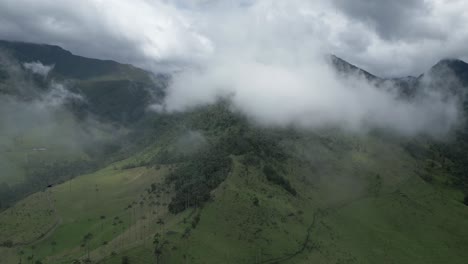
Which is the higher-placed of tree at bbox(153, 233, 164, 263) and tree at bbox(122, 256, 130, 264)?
tree at bbox(153, 233, 164, 263)

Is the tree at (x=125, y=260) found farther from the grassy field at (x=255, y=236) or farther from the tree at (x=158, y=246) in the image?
the tree at (x=158, y=246)

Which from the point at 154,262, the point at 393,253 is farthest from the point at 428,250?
the point at 154,262

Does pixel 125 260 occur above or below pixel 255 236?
below

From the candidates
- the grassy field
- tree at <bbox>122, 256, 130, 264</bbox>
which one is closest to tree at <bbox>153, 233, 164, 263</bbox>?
the grassy field

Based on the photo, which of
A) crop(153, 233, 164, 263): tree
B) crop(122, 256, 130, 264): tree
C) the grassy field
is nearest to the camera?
crop(122, 256, 130, 264): tree

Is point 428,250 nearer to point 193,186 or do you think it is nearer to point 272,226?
point 272,226

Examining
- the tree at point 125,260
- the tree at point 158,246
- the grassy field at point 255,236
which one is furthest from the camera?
the grassy field at point 255,236

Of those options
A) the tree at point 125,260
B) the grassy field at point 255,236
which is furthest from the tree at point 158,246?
the tree at point 125,260

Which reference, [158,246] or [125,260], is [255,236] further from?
[125,260]

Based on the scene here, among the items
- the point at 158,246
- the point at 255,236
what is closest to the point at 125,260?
the point at 158,246

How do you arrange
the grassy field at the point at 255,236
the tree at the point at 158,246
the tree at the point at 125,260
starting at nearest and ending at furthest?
the tree at the point at 125,260 → the tree at the point at 158,246 → the grassy field at the point at 255,236

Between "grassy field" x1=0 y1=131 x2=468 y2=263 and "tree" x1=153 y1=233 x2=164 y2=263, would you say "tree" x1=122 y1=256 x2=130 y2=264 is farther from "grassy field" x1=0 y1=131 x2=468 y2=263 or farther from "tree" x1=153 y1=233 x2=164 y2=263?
"tree" x1=153 y1=233 x2=164 y2=263
